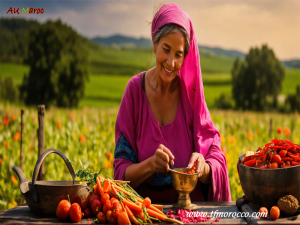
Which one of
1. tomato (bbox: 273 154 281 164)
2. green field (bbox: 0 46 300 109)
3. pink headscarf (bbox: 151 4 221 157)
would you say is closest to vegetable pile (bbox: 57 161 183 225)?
tomato (bbox: 273 154 281 164)

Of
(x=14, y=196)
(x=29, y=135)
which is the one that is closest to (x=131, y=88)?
(x=14, y=196)

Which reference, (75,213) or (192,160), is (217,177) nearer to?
(192,160)

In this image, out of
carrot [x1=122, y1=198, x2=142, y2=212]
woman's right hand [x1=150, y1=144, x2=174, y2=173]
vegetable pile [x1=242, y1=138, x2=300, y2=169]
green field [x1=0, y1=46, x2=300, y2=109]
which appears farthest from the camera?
green field [x1=0, y1=46, x2=300, y2=109]

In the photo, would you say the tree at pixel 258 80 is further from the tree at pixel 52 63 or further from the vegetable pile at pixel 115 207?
the vegetable pile at pixel 115 207

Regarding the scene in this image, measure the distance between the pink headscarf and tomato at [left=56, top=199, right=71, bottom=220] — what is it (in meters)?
1.29

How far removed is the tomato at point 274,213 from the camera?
2.12 metres

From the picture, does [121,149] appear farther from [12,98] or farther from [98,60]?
[98,60]

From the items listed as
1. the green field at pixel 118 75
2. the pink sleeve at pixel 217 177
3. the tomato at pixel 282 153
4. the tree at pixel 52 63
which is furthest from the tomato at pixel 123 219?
the green field at pixel 118 75

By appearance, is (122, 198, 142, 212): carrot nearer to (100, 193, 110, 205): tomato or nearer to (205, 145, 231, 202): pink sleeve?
(100, 193, 110, 205): tomato

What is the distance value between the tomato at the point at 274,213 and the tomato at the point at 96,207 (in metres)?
1.12

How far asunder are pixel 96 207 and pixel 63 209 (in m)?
0.22

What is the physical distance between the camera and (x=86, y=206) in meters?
2.29

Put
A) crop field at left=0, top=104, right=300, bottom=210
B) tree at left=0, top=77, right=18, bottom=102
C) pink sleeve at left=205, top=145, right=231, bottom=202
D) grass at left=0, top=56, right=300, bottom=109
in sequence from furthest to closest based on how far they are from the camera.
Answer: grass at left=0, top=56, right=300, bottom=109
tree at left=0, top=77, right=18, bottom=102
crop field at left=0, top=104, right=300, bottom=210
pink sleeve at left=205, top=145, right=231, bottom=202

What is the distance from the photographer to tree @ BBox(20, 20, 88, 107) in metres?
16.0
